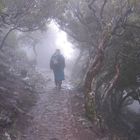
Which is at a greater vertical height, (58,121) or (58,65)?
(58,65)

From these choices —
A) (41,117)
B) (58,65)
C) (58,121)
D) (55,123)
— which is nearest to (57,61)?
(58,65)

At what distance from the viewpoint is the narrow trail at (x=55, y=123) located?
11.5 m

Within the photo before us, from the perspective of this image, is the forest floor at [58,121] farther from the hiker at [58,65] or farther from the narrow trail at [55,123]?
the hiker at [58,65]

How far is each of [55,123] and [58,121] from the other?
32 cm

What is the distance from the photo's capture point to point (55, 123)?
12844 millimetres

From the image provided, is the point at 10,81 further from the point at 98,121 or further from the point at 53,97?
the point at 98,121

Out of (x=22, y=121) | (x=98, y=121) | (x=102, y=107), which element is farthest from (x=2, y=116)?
(x=102, y=107)

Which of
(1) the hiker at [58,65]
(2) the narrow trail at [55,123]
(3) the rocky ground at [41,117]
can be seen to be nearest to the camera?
(3) the rocky ground at [41,117]

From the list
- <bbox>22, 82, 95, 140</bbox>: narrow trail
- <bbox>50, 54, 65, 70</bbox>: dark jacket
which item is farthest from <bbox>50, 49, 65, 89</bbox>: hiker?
<bbox>22, 82, 95, 140</bbox>: narrow trail

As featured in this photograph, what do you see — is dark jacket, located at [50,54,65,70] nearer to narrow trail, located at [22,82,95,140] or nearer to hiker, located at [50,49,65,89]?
hiker, located at [50,49,65,89]

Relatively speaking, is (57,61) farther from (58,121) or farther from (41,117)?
(58,121)

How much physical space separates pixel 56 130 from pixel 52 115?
1908 mm

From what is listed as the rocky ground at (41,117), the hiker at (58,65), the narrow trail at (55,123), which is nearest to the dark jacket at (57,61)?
the hiker at (58,65)

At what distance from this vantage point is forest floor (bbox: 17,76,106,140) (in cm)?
1151
